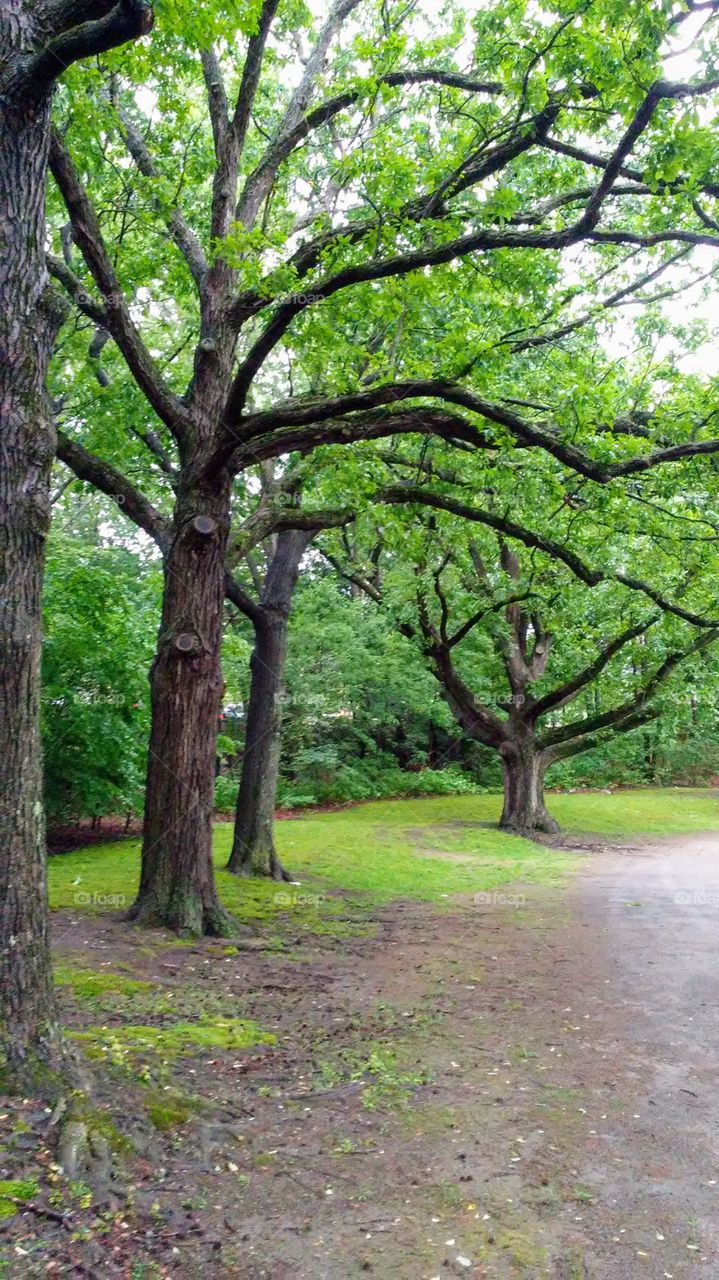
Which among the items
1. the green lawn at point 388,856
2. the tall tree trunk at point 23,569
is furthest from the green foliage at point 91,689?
the tall tree trunk at point 23,569

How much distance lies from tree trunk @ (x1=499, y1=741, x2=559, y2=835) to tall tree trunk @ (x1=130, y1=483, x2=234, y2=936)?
40.4ft

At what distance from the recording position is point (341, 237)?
23.7 ft

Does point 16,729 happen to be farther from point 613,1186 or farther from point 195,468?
point 195,468

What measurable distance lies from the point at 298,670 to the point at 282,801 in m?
3.48

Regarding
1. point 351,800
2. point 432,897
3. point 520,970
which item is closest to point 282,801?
point 351,800

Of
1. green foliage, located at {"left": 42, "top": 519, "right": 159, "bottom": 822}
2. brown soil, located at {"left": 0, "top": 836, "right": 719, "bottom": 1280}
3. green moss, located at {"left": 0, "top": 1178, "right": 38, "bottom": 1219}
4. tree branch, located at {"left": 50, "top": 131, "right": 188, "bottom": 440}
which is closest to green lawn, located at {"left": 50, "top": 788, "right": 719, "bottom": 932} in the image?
green foliage, located at {"left": 42, "top": 519, "right": 159, "bottom": 822}

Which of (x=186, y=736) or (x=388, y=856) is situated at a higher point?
(x=186, y=736)

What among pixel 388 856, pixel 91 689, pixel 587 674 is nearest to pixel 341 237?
pixel 91 689

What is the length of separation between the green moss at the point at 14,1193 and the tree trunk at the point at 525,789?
1738 cm

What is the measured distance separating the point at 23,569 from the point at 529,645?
735 inches

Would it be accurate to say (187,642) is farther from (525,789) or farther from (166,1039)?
(525,789)

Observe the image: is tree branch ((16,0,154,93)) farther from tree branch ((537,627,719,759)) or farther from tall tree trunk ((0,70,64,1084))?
tree branch ((537,627,719,759))

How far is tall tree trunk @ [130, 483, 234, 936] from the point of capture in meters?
8.38

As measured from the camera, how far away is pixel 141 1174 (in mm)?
3826
